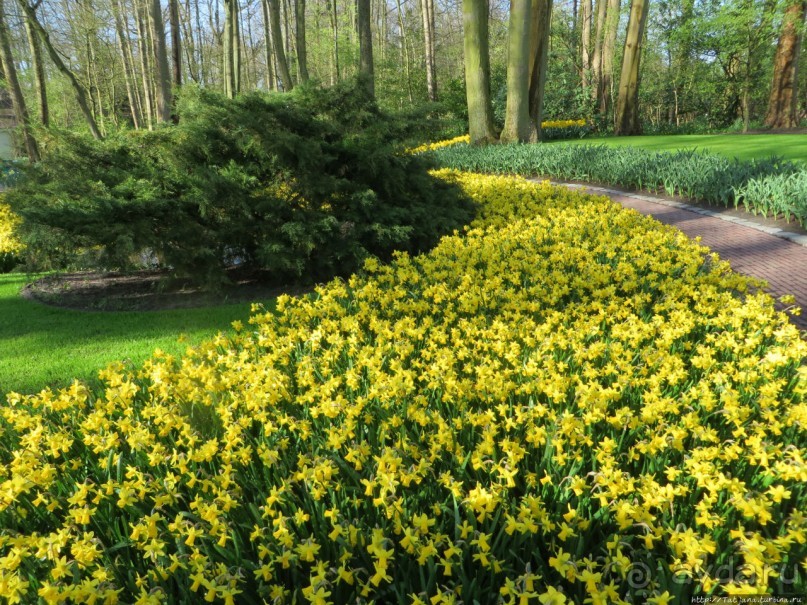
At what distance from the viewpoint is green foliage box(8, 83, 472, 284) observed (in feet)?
16.0

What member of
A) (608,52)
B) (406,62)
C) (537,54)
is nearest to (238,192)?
(537,54)

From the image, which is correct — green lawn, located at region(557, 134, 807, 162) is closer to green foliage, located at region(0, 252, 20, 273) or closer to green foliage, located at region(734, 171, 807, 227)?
green foliage, located at region(734, 171, 807, 227)

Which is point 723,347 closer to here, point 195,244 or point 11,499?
point 11,499

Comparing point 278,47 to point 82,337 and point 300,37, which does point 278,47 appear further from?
point 82,337

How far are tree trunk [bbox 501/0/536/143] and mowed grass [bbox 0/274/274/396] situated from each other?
11335 mm

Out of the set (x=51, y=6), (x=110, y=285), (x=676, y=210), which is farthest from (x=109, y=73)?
(x=676, y=210)

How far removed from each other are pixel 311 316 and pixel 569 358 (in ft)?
6.31

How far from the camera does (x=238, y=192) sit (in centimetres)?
523

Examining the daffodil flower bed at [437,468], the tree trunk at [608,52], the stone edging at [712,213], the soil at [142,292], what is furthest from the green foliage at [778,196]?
the tree trunk at [608,52]

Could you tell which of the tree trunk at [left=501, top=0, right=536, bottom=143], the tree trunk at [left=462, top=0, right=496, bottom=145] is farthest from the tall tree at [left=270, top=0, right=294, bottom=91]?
the tree trunk at [left=501, top=0, right=536, bottom=143]

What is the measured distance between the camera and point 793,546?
1564 mm

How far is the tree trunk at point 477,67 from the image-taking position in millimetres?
13492

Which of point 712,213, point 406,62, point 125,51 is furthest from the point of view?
point 406,62

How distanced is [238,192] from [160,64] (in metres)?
5.81
